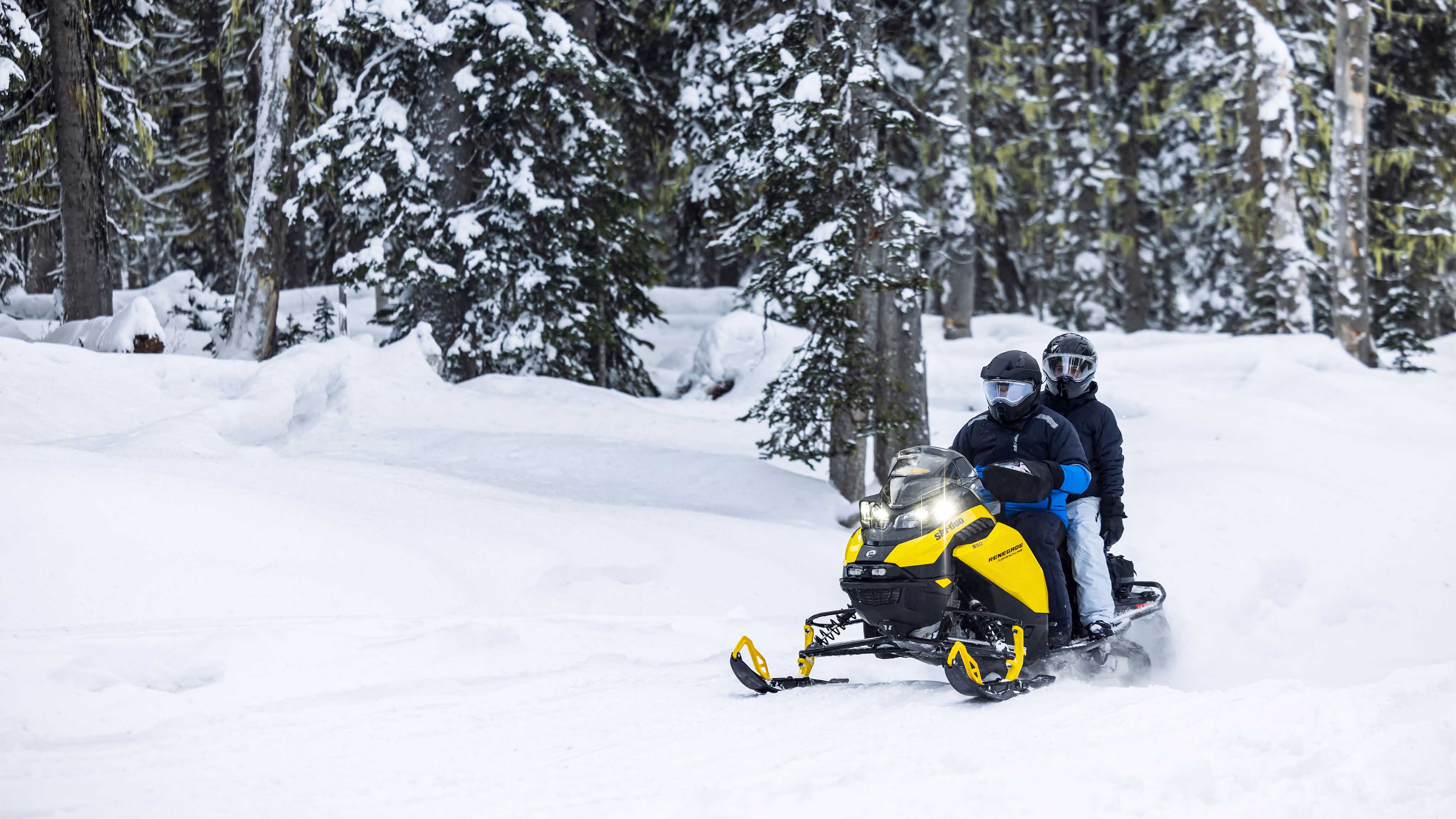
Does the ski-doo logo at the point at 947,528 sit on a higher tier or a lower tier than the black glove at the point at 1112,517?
higher

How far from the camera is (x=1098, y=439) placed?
260 inches

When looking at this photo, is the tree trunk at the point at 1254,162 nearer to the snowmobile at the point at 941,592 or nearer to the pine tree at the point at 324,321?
the pine tree at the point at 324,321

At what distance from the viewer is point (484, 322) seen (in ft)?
51.6

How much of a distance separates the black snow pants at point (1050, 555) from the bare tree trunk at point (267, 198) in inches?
464

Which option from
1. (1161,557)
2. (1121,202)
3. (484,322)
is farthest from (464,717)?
(1121,202)

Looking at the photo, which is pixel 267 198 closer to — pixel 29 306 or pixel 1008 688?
pixel 29 306

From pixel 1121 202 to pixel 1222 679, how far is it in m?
22.8

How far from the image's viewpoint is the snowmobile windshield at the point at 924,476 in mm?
5543

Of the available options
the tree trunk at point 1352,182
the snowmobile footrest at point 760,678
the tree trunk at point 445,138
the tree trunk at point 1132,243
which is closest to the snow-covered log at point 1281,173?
the tree trunk at point 1352,182

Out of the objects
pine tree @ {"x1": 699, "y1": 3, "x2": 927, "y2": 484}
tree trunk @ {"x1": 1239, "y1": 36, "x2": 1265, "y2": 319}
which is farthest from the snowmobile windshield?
tree trunk @ {"x1": 1239, "y1": 36, "x2": 1265, "y2": 319}

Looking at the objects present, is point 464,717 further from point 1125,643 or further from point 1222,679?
point 1222,679

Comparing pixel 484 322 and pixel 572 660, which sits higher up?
pixel 484 322

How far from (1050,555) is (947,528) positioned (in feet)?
3.05

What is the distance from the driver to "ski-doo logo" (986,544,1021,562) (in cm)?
23
